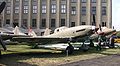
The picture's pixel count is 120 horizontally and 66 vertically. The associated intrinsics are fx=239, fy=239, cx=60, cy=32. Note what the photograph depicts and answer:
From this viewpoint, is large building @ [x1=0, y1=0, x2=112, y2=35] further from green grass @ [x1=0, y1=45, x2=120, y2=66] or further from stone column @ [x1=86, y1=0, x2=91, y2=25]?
green grass @ [x1=0, y1=45, x2=120, y2=66]

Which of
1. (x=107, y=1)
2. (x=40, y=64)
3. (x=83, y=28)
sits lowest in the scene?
(x=40, y=64)

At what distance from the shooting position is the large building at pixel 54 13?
237ft

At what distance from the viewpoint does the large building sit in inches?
2842

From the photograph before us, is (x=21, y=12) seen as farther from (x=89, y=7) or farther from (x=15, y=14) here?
(x=89, y=7)

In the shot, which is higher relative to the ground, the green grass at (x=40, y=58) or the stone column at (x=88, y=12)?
the stone column at (x=88, y=12)

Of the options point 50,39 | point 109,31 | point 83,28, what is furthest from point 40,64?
point 109,31

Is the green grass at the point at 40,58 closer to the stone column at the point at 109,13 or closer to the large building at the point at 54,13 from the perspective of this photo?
the large building at the point at 54,13

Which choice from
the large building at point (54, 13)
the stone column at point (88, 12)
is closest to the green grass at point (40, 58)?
the stone column at point (88, 12)

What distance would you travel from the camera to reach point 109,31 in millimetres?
33562

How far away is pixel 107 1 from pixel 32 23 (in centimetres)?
2386

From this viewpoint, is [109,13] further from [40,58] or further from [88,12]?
[40,58]

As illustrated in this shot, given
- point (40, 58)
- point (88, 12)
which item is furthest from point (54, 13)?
point (40, 58)

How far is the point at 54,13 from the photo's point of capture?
73125 millimetres

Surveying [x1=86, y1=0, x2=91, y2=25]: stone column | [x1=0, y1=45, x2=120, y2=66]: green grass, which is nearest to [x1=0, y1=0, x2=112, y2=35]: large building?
[x1=86, y1=0, x2=91, y2=25]: stone column
